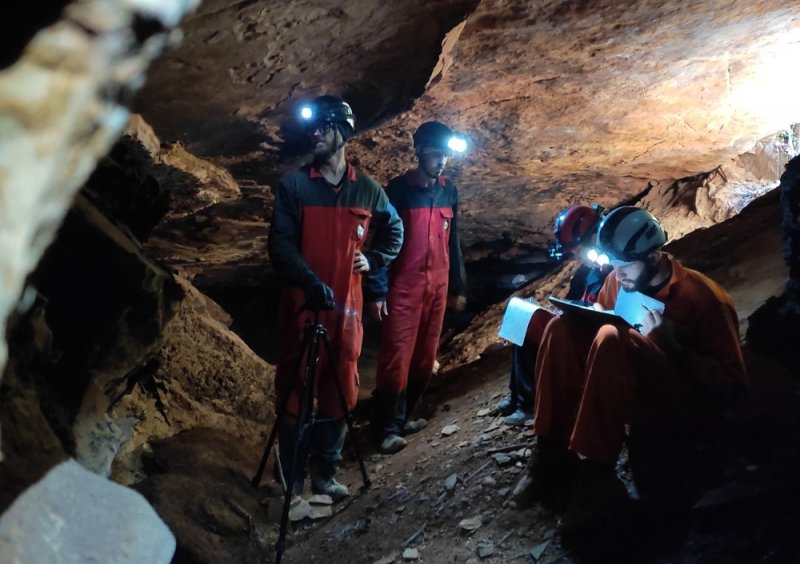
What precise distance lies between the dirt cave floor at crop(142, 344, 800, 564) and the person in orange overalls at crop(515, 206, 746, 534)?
18 cm

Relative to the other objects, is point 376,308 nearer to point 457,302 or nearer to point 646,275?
point 457,302

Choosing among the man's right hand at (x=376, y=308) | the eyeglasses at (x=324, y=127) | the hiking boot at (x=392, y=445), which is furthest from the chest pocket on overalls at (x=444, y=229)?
the hiking boot at (x=392, y=445)

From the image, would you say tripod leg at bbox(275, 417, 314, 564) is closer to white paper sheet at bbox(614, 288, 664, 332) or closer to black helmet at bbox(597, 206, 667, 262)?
white paper sheet at bbox(614, 288, 664, 332)

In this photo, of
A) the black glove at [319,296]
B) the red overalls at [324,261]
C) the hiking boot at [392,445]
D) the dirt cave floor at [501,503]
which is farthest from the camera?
the hiking boot at [392,445]

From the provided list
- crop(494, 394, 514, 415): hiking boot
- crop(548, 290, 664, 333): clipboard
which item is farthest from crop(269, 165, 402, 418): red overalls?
crop(548, 290, 664, 333): clipboard

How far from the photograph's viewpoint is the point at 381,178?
6152mm

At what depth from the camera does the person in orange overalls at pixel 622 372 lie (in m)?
2.84

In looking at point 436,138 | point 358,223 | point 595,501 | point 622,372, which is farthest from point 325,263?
point 595,501

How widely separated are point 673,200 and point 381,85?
4.97m

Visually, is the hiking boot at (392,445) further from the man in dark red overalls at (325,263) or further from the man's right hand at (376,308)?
the man's right hand at (376,308)

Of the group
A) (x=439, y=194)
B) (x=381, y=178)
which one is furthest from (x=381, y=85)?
(x=381, y=178)

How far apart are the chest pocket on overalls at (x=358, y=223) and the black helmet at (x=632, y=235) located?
1547mm

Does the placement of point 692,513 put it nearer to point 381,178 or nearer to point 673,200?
point 381,178

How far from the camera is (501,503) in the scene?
132 inches
